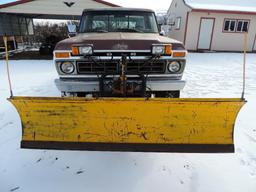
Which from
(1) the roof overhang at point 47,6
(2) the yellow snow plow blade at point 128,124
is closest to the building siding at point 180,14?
(1) the roof overhang at point 47,6

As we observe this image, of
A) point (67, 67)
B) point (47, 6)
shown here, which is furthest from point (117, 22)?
point (47, 6)

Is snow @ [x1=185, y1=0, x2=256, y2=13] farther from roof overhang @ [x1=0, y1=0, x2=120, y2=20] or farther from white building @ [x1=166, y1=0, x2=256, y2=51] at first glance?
roof overhang @ [x1=0, y1=0, x2=120, y2=20]

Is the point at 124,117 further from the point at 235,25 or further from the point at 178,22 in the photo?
the point at 178,22

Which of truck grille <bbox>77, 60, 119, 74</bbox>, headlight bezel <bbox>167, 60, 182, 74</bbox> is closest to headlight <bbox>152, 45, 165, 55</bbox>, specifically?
headlight bezel <bbox>167, 60, 182, 74</bbox>

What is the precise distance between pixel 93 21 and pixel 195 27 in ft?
48.6

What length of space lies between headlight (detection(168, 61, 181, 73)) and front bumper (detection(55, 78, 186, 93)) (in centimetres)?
17

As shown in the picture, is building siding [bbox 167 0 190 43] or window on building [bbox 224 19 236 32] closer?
window on building [bbox 224 19 236 32]

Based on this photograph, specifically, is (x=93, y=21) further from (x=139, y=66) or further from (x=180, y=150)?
(x=180, y=150)

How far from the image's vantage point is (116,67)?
296 cm

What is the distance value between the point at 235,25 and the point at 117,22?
659 inches

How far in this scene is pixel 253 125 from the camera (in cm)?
387

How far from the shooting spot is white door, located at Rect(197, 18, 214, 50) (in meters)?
16.9

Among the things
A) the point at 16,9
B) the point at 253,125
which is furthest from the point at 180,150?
the point at 16,9

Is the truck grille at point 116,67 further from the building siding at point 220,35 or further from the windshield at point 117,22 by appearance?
the building siding at point 220,35
